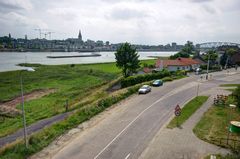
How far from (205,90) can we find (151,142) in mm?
25920

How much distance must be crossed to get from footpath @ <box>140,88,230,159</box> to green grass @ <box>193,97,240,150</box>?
2.37 ft

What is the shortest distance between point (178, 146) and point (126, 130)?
5.61 metres

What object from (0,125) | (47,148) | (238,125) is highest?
(238,125)

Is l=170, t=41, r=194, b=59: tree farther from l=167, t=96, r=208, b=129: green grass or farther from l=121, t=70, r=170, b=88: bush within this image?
l=167, t=96, r=208, b=129: green grass

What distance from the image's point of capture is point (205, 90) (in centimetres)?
4266

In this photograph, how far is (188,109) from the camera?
29.8 m

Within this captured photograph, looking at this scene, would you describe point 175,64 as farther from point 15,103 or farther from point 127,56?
point 15,103

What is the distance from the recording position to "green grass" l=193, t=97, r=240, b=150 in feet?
68.3

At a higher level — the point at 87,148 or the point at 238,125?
the point at 238,125

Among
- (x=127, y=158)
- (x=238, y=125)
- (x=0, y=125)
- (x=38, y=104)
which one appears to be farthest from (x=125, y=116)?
(x=38, y=104)

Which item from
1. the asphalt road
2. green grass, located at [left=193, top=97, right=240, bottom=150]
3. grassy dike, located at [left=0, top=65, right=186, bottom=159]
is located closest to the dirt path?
grassy dike, located at [left=0, top=65, right=186, bottom=159]

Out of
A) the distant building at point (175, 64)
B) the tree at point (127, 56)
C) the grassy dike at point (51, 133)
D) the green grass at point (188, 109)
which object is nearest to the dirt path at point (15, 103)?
the grassy dike at point (51, 133)

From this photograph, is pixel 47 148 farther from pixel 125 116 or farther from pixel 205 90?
pixel 205 90

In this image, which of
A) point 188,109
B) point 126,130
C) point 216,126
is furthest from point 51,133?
point 188,109
